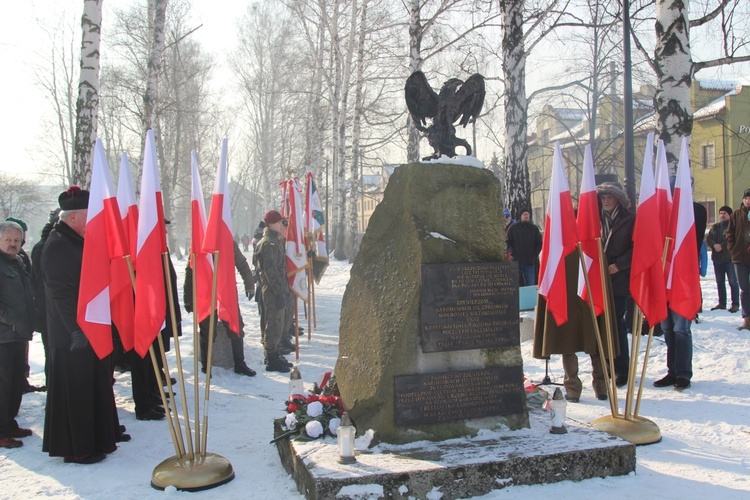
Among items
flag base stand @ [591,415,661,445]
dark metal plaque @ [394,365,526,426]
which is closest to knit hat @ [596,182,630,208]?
flag base stand @ [591,415,661,445]

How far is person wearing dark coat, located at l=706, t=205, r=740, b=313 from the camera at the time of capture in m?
9.84

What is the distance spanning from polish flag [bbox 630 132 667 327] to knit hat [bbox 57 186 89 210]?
4.38 meters

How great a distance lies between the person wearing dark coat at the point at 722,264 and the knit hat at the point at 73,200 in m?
9.50

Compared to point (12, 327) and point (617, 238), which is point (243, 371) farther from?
point (617, 238)

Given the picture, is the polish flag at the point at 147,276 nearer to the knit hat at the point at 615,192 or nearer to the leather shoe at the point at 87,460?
the leather shoe at the point at 87,460

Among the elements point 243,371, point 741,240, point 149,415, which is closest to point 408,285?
point 149,415

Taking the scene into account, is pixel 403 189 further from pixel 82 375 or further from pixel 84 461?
pixel 84 461

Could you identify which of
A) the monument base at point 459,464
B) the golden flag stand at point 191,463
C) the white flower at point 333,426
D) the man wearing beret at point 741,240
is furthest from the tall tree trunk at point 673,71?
the golden flag stand at point 191,463

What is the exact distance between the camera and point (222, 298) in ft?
13.9

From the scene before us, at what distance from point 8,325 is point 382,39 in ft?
62.8

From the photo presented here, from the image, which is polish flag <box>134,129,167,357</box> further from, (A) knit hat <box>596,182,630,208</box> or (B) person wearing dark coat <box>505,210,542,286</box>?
(B) person wearing dark coat <box>505,210,542,286</box>

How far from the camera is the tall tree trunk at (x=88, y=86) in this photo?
28.5 feet

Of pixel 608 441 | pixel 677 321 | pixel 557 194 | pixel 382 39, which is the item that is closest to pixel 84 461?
pixel 608 441

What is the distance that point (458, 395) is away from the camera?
4336mm
